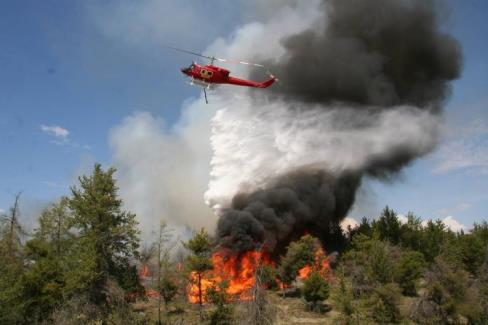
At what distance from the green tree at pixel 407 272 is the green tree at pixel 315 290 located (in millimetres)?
10245

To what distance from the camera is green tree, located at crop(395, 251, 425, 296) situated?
157 feet

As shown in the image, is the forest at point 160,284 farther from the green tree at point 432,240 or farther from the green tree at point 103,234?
the green tree at point 432,240

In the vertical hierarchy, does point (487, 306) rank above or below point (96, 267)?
below

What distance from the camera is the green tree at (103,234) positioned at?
3512 centimetres

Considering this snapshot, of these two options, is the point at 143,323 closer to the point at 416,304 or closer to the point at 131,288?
the point at 131,288

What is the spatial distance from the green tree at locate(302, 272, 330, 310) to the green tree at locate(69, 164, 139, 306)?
721 inches

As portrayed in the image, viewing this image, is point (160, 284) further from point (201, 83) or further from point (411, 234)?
point (411, 234)

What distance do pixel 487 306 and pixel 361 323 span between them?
11624 millimetres

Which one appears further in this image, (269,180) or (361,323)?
(269,180)

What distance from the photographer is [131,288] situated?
37500 mm

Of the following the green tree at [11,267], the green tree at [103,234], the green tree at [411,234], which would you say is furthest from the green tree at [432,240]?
the green tree at [11,267]

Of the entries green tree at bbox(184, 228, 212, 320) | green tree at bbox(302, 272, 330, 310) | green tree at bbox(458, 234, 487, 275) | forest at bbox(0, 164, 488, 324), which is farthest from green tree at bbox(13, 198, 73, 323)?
green tree at bbox(458, 234, 487, 275)

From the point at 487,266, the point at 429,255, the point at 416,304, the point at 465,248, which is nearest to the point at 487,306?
the point at 416,304

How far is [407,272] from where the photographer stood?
4834 centimetres
